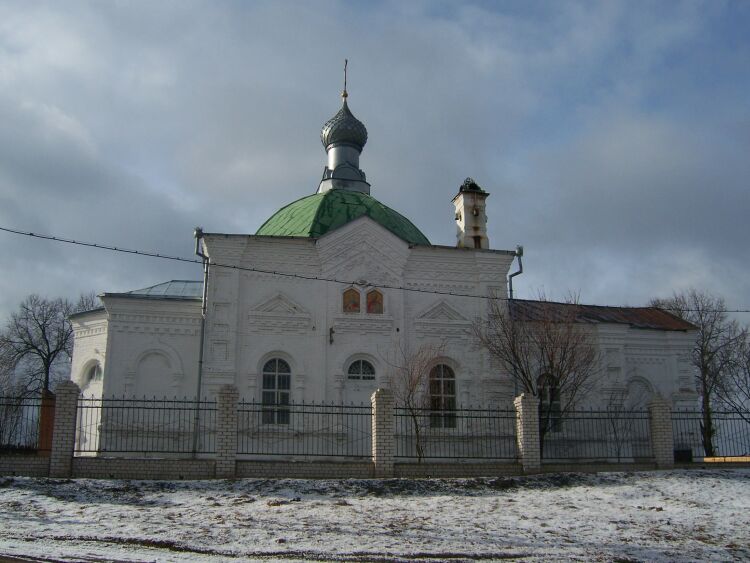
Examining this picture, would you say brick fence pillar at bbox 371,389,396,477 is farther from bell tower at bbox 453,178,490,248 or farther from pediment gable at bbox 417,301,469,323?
bell tower at bbox 453,178,490,248

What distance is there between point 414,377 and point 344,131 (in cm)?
1049

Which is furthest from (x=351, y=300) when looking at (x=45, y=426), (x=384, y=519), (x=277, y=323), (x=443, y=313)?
(x=384, y=519)

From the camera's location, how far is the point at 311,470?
1448 cm

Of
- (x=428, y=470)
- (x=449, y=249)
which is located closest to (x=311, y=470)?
(x=428, y=470)

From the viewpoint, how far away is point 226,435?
14055 mm

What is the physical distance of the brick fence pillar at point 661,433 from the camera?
16.0 metres

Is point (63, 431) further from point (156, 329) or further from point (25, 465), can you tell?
point (156, 329)

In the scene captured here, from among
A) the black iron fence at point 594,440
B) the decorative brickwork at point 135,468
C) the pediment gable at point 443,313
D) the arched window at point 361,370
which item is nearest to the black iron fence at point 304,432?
the arched window at point 361,370

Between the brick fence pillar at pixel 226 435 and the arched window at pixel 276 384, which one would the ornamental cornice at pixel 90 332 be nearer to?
the arched window at pixel 276 384

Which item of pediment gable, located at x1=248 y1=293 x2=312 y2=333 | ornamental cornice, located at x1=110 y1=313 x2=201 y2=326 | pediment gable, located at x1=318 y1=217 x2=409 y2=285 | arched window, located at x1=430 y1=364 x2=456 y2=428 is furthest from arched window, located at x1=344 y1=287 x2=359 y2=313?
ornamental cornice, located at x1=110 y1=313 x2=201 y2=326

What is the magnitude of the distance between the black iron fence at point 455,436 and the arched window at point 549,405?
0.84 meters

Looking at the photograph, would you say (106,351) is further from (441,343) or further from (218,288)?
(441,343)

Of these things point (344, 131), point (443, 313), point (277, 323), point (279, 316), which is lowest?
point (277, 323)

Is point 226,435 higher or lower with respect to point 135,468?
higher
